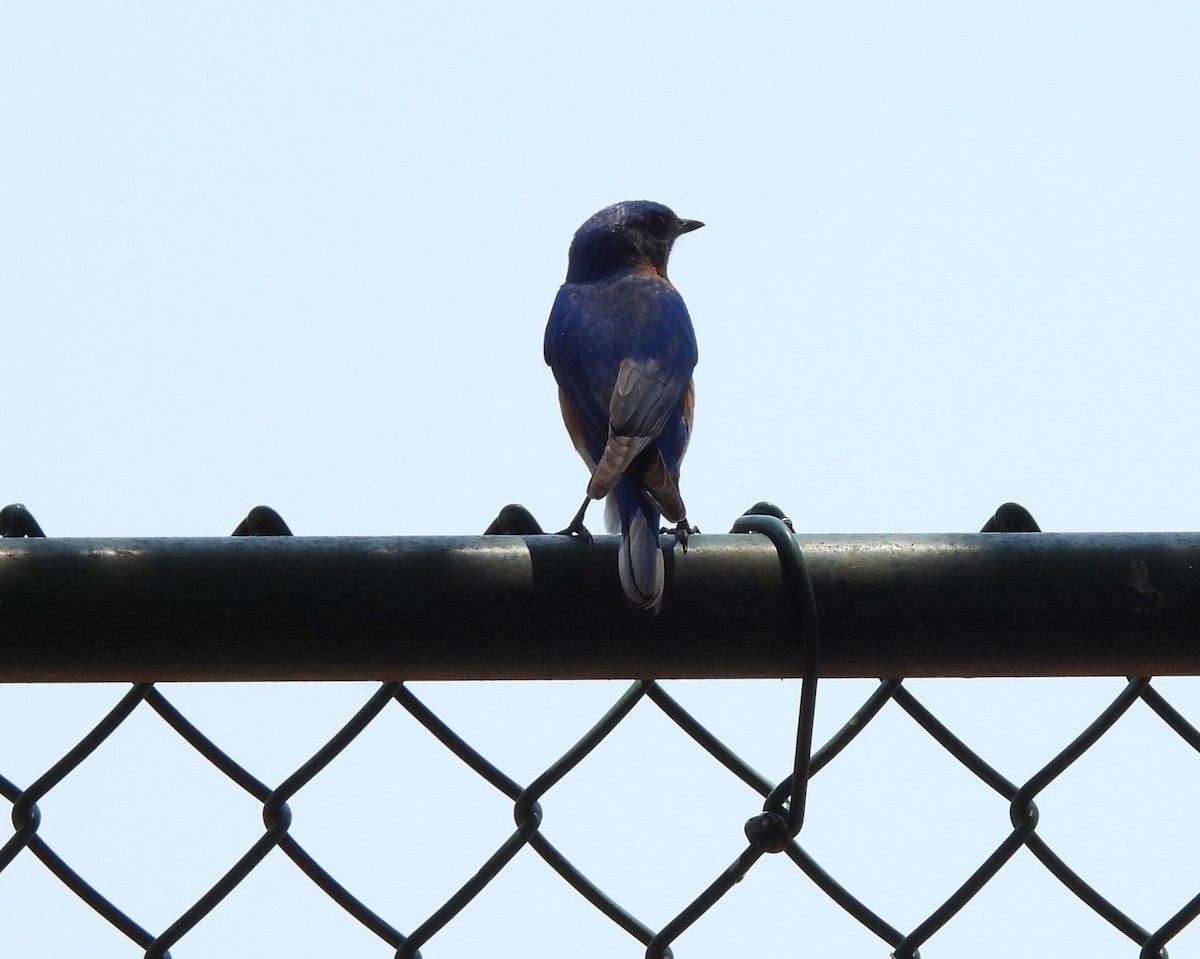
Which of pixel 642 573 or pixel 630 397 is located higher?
pixel 630 397

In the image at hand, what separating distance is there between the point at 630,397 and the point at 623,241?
2.60 m

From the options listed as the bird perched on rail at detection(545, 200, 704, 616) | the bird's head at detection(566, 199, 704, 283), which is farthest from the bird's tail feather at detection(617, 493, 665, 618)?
the bird's head at detection(566, 199, 704, 283)

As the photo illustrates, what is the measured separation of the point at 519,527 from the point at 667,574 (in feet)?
0.64

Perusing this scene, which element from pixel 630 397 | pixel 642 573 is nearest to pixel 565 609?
pixel 642 573

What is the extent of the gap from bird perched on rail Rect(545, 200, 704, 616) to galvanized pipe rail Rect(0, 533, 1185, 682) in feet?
0.23

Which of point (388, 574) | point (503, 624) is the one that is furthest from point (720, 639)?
point (388, 574)

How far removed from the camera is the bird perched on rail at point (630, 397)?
1678mm

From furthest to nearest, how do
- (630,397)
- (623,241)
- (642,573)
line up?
(623,241) → (630,397) → (642,573)

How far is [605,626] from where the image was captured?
1.47 metres

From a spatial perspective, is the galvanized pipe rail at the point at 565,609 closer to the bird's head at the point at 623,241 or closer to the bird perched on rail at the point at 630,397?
the bird perched on rail at the point at 630,397

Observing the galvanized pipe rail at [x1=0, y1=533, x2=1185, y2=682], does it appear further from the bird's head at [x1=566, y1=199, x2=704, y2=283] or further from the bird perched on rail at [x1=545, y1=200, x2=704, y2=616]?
the bird's head at [x1=566, y1=199, x2=704, y2=283]

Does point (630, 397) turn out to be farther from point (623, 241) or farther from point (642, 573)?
point (623, 241)

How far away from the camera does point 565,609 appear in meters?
1.48

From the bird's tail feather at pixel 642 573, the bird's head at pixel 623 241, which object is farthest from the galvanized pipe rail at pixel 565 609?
the bird's head at pixel 623 241
